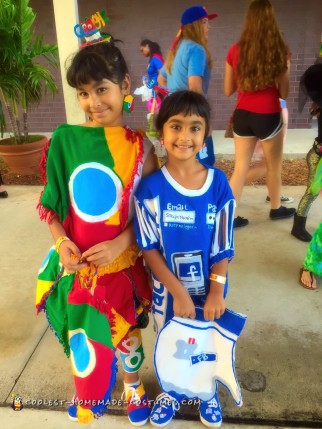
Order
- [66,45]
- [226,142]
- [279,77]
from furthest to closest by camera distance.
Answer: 1. [226,142]
2. [66,45]
3. [279,77]

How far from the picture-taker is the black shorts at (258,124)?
3.02 meters

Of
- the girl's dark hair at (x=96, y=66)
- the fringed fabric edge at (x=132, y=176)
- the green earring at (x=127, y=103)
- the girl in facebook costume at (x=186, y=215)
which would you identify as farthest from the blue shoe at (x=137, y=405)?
the girl's dark hair at (x=96, y=66)

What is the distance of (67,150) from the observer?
1409 mm

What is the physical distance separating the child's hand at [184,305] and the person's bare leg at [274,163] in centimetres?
204

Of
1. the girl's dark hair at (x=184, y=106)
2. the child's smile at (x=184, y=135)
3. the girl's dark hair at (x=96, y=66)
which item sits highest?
the girl's dark hair at (x=96, y=66)

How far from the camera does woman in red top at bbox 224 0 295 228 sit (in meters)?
2.78

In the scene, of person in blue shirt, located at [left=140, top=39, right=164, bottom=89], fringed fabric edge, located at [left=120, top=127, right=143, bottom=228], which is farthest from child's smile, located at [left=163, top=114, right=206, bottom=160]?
person in blue shirt, located at [left=140, top=39, right=164, bottom=89]

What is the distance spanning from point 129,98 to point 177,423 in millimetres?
1387

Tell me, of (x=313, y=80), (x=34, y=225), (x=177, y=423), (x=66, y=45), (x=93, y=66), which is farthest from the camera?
(x=66, y=45)

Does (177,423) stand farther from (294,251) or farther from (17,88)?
(17,88)

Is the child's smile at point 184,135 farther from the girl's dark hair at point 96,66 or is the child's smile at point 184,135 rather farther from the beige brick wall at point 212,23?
the beige brick wall at point 212,23

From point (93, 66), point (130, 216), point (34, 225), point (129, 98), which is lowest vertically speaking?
point (34, 225)

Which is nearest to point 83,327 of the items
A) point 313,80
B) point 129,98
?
point 129,98

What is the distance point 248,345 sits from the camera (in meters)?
2.08
